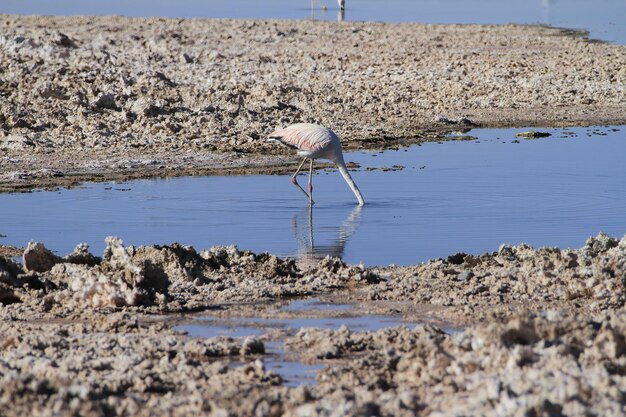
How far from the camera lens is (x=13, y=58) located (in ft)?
75.5

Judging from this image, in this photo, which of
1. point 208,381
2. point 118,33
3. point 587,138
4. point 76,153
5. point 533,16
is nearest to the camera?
point 208,381

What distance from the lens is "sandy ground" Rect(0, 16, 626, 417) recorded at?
6.02m

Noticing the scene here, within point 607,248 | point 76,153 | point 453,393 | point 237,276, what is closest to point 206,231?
point 237,276

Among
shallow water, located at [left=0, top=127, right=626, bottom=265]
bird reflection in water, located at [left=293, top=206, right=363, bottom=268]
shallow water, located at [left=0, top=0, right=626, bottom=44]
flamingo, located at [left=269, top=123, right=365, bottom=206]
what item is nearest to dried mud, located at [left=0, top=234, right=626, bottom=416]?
bird reflection in water, located at [left=293, top=206, right=363, bottom=268]

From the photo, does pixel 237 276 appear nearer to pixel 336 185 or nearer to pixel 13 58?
pixel 336 185

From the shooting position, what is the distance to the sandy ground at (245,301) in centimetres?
602

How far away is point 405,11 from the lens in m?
53.2

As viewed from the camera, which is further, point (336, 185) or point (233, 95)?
point (233, 95)

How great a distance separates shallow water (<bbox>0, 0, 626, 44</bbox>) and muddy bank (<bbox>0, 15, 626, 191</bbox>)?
10.1 m

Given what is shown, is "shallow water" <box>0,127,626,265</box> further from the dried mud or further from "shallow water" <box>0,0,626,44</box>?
"shallow water" <box>0,0,626,44</box>

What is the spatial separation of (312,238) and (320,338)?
17.4 feet

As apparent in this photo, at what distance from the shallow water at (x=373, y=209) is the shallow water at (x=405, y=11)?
2052 centimetres

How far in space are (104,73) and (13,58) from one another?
171 cm

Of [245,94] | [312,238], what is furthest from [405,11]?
[312,238]
